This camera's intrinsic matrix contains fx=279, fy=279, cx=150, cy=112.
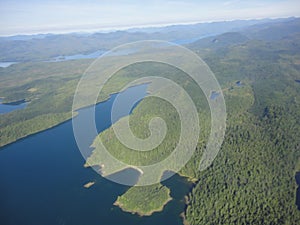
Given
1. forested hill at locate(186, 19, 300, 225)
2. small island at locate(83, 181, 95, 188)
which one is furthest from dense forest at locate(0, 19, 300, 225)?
small island at locate(83, 181, 95, 188)

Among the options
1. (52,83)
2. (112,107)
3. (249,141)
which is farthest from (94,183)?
(52,83)

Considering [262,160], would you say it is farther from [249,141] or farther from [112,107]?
[112,107]

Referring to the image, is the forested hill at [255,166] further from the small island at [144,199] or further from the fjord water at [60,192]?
the fjord water at [60,192]

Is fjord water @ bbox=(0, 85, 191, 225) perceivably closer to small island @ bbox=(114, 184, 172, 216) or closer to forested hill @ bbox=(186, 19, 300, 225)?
small island @ bbox=(114, 184, 172, 216)

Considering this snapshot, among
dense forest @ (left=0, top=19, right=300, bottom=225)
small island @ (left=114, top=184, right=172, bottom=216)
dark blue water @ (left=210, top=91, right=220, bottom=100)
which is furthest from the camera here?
dark blue water @ (left=210, top=91, right=220, bottom=100)

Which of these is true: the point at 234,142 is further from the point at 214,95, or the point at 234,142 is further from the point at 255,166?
the point at 214,95

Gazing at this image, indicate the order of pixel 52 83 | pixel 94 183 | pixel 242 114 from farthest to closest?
pixel 52 83, pixel 242 114, pixel 94 183
